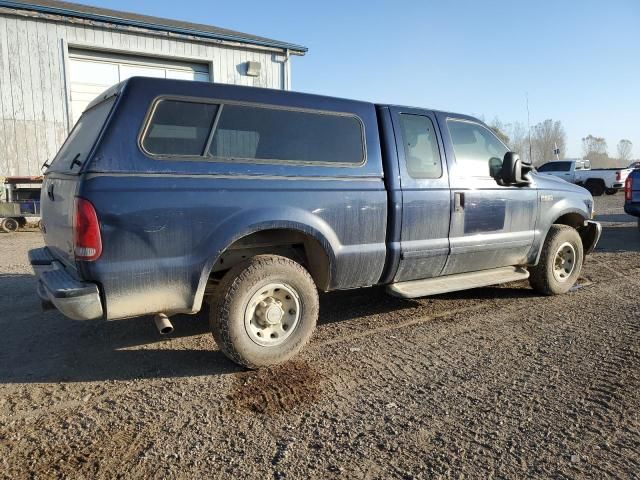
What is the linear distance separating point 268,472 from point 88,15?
490 inches

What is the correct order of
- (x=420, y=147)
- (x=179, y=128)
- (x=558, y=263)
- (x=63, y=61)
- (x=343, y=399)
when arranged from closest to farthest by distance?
(x=343, y=399) → (x=179, y=128) → (x=420, y=147) → (x=558, y=263) → (x=63, y=61)

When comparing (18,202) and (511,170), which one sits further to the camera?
(18,202)

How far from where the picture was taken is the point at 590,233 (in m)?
6.02

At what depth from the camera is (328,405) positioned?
298 cm

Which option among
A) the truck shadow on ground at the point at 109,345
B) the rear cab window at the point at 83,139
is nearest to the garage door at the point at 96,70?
the truck shadow on ground at the point at 109,345

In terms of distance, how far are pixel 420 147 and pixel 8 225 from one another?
1050cm

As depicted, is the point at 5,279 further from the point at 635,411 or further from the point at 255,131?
the point at 635,411

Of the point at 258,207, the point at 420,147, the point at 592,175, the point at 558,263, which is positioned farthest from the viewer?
the point at 592,175

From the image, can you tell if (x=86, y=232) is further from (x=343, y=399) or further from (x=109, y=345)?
(x=343, y=399)

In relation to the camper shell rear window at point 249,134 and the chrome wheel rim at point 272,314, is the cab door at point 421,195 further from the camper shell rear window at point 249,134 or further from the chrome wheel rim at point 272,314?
the chrome wheel rim at point 272,314

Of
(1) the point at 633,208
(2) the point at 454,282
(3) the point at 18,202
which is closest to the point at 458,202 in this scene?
(2) the point at 454,282

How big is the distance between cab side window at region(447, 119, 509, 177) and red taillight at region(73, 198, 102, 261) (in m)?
3.32

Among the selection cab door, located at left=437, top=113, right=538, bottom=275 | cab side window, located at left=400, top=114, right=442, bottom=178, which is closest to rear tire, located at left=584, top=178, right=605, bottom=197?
cab door, located at left=437, top=113, right=538, bottom=275

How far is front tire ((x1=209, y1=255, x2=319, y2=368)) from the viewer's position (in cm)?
335
